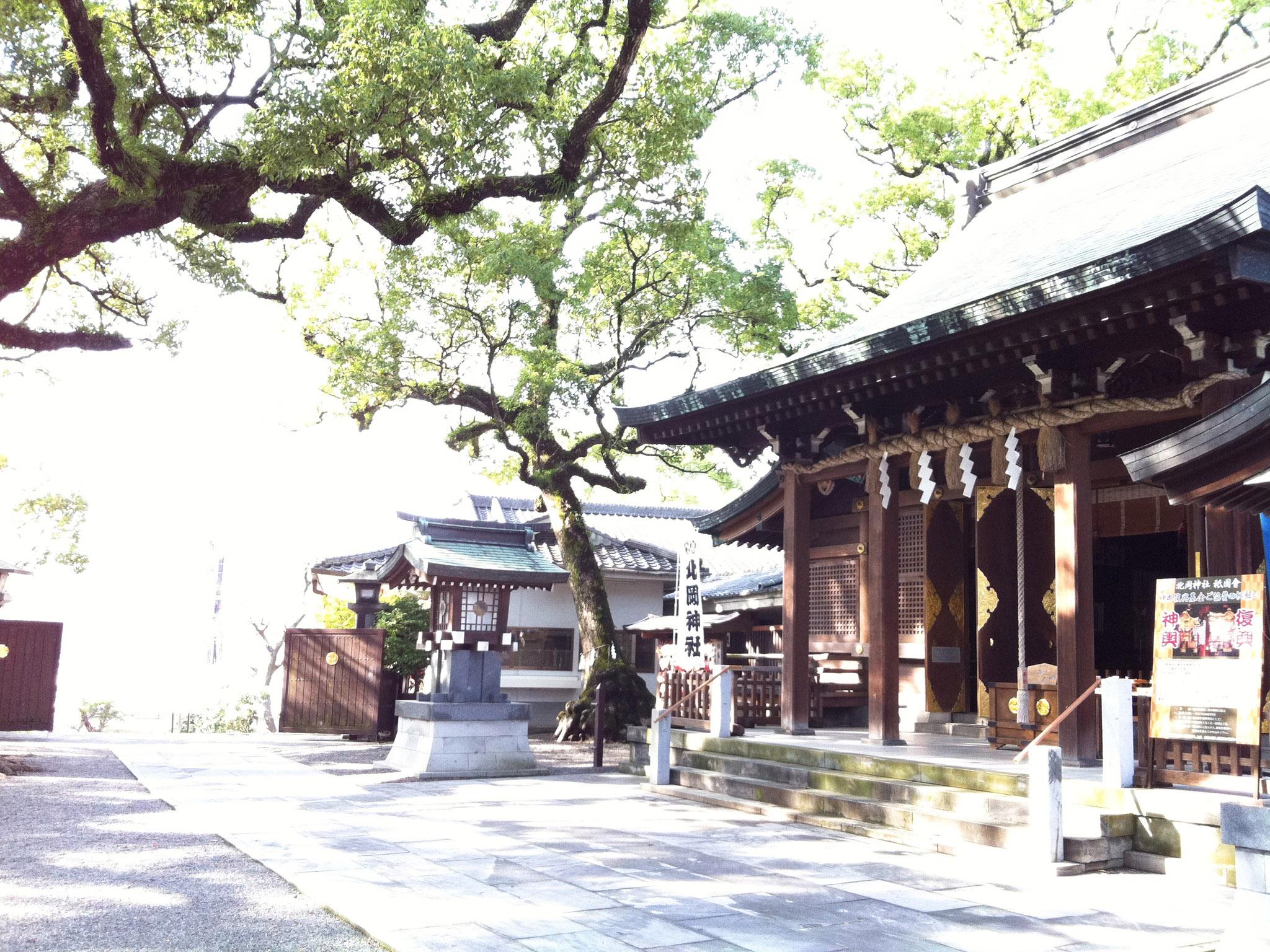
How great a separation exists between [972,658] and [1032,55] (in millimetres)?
14586

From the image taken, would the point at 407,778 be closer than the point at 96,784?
No

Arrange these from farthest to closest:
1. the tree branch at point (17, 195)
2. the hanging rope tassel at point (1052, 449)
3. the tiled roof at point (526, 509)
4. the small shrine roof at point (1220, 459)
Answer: the tiled roof at point (526, 509) < the tree branch at point (17, 195) < the hanging rope tassel at point (1052, 449) < the small shrine roof at point (1220, 459)

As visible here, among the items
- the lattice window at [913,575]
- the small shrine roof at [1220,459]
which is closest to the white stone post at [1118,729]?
the small shrine roof at [1220,459]

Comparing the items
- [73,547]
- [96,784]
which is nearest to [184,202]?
[96,784]

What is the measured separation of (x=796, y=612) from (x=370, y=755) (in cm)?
790

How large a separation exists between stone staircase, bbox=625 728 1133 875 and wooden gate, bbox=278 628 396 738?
8746 millimetres

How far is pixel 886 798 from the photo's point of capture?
377 inches

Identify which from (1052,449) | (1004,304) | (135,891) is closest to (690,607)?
(1052,449)

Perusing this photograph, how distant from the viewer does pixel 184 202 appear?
11.0m

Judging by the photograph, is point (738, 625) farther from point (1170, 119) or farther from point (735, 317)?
point (1170, 119)

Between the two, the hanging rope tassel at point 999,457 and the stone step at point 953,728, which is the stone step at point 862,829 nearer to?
the hanging rope tassel at point 999,457

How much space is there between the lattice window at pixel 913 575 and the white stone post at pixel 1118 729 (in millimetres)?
6237

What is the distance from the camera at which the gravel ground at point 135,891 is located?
545 cm

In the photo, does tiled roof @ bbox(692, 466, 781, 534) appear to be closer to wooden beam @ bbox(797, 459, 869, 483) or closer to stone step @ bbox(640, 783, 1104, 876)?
wooden beam @ bbox(797, 459, 869, 483)
